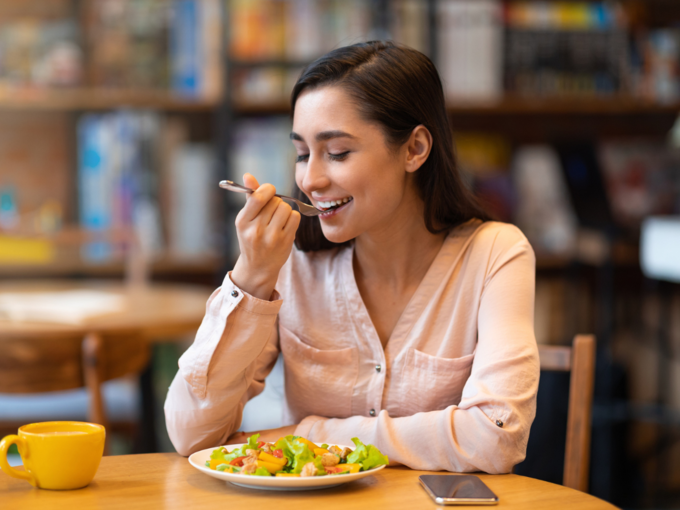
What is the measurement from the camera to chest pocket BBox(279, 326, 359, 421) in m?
1.15

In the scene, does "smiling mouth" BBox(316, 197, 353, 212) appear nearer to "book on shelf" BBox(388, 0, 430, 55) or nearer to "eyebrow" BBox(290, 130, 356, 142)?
"eyebrow" BBox(290, 130, 356, 142)

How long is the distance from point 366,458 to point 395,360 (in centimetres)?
35

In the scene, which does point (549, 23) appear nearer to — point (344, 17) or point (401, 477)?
point (344, 17)

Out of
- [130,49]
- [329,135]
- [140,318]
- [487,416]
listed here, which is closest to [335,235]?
[329,135]

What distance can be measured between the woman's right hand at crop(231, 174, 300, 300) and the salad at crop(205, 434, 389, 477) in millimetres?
217

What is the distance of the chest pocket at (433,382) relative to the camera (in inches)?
43.8

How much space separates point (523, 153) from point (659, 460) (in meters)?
1.26

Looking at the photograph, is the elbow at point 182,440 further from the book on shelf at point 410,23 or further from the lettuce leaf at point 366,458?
the book on shelf at point 410,23

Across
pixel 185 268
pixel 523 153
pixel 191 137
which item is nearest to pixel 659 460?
pixel 523 153

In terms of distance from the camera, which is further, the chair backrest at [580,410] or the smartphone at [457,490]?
the chair backrest at [580,410]

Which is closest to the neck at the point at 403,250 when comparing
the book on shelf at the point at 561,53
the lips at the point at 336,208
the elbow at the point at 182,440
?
the lips at the point at 336,208

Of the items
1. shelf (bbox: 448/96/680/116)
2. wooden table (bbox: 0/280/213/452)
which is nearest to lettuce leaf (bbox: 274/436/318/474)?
wooden table (bbox: 0/280/213/452)

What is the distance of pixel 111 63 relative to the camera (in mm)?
2707

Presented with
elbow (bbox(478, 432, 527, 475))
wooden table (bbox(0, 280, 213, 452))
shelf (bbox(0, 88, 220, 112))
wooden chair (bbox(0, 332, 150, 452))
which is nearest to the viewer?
elbow (bbox(478, 432, 527, 475))
